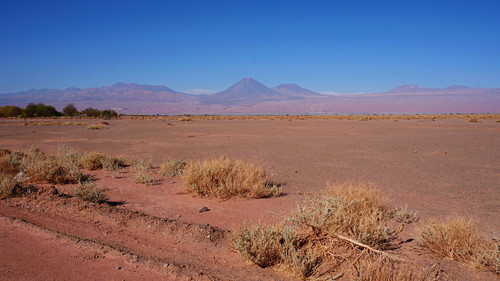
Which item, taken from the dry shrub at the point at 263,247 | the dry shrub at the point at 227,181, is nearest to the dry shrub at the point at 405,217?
the dry shrub at the point at 263,247

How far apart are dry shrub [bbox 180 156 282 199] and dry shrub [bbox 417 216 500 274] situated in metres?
3.97

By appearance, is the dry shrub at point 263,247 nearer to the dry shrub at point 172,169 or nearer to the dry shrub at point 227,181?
the dry shrub at point 227,181

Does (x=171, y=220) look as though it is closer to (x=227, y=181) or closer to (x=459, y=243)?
(x=227, y=181)

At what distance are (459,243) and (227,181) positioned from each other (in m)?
4.97

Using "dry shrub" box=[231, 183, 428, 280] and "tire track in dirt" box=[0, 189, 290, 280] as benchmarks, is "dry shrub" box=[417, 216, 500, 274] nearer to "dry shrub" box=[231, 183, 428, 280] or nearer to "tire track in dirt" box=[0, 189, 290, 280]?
"dry shrub" box=[231, 183, 428, 280]

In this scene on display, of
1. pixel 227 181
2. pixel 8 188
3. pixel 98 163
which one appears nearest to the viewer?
pixel 8 188

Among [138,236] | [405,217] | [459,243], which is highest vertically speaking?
[459,243]

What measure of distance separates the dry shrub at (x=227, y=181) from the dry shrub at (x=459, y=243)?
156 inches

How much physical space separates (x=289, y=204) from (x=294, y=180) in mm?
2940

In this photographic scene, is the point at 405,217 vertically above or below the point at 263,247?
below

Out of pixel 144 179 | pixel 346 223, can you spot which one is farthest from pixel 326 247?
pixel 144 179

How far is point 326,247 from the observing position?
15.7 ft

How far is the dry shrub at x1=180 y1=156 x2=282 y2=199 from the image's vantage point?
8344mm

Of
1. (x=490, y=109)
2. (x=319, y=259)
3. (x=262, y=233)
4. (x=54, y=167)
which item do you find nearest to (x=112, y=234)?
(x=262, y=233)
